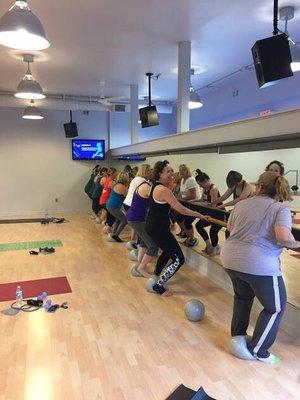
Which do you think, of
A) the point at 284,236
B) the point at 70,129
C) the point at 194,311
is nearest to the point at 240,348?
the point at 194,311

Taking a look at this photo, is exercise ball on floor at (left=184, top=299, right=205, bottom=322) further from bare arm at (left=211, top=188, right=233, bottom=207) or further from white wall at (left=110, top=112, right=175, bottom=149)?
white wall at (left=110, top=112, right=175, bottom=149)

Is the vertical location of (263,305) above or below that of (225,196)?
below

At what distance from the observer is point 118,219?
666cm

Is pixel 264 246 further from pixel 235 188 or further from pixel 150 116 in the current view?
pixel 150 116

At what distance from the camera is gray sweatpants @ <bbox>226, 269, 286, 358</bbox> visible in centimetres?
243

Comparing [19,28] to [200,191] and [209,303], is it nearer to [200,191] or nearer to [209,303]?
[209,303]

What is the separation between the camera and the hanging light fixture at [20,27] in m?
2.63

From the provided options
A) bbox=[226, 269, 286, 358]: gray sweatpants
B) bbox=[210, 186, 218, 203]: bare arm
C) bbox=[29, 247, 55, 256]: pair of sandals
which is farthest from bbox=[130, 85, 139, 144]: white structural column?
bbox=[226, 269, 286, 358]: gray sweatpants

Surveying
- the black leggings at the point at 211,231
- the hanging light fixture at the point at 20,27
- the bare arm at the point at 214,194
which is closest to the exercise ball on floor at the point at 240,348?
the black leggings at the point at 211,231

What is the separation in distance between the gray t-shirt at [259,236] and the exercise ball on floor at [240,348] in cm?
64

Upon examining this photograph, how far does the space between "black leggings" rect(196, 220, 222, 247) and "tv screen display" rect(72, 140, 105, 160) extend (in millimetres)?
6270

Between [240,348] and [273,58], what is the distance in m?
2.81

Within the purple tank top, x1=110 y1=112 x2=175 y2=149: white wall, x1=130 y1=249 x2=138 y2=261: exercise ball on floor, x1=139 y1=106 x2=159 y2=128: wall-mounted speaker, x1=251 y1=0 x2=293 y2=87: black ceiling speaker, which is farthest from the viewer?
x1=110 y1=112 x2=175 y2=149: white wall

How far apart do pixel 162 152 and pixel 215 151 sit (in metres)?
1.70
